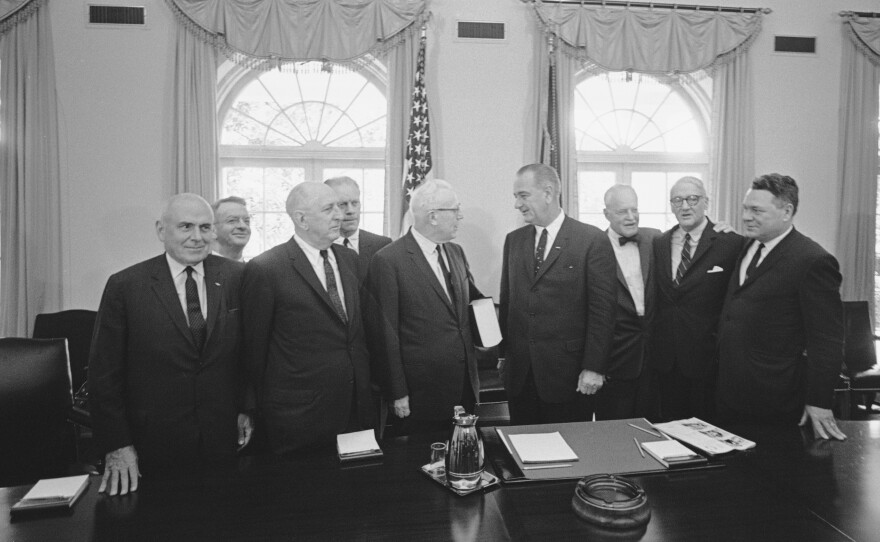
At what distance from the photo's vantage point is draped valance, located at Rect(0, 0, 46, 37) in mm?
4367

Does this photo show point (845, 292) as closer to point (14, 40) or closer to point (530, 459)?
point (530, 459)

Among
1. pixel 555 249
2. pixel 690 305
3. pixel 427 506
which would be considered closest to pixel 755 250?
pixel 690 305

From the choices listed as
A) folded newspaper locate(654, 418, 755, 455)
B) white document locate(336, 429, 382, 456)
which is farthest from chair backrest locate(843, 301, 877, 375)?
white document locate(336, 429, 382, 456)

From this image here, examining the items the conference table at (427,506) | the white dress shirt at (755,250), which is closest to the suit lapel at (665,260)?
the white dress shirt at (755,250)

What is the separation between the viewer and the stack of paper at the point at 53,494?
4.89ft

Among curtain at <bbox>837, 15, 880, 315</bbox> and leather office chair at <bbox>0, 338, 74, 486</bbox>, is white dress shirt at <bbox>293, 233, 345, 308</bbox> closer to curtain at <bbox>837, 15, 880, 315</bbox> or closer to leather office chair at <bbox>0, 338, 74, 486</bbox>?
leather office chair at <bbox>0, 338, 74, 486</bbox>

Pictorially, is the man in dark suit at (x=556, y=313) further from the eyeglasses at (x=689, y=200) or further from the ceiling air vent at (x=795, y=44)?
the ceiling air vent at (x=795, y=44)

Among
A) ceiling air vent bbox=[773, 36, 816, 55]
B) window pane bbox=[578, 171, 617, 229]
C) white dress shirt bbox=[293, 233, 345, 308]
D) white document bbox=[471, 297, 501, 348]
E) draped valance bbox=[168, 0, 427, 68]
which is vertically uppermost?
ceiling air vent bbox=[773, 36, 816, 55]

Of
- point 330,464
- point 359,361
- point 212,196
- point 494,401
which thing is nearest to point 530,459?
point 330,464

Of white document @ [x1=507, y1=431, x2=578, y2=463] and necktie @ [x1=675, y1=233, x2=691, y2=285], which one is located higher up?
necktie @ [x1=675, y1=233, x2=691, y2=285]

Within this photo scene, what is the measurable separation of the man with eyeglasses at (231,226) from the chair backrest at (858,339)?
180 inches

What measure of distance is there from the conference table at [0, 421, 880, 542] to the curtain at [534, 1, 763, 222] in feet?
11.5

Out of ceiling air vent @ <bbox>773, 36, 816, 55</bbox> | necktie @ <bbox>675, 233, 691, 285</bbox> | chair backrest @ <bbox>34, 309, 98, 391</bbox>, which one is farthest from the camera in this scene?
ceiling air vent @ <bbox>773, 36, 816, 55</bbox>

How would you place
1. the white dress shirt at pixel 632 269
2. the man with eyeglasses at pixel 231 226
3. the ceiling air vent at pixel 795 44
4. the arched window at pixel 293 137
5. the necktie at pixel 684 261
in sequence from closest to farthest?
the necktie at pixel 684 261, the white dress shirt at pixel 632 269, the man with eyeglasses at pixel 231 226, the arched window at pixel 293 137, the ceiling air vent at pixel 795 44
